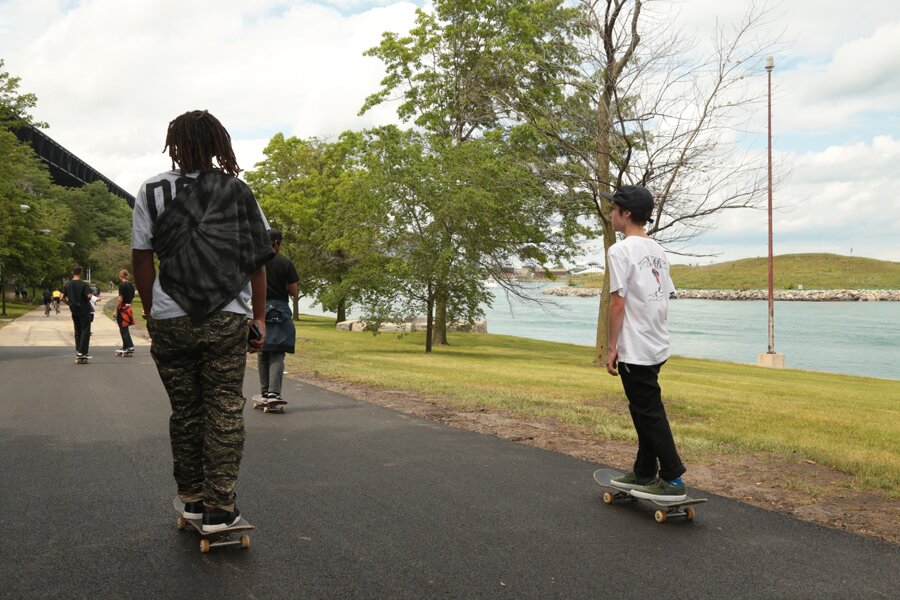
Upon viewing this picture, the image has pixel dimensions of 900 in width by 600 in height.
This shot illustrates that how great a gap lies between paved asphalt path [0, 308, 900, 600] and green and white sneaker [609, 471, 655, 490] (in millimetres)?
152

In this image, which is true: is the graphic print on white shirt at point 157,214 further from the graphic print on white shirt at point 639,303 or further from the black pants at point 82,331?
the black pants at point 82,331

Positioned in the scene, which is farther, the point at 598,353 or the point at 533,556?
the point at 598,353

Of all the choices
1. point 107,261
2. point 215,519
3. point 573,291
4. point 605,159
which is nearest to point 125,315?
point 605,159

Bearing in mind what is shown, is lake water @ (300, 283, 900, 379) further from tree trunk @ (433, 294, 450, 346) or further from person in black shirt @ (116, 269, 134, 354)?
person in black shirt @ (116, 269, 134, 354)

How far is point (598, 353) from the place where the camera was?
2261cm

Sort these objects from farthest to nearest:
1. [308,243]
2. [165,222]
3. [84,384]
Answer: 1. [308,243]
2. [84,384]
3. [165,222]

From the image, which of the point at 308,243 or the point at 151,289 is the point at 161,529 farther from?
the point at 308,243

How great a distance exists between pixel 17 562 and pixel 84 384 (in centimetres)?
834

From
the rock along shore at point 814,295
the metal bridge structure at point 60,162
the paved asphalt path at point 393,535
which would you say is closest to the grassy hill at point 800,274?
the rock along shore at point 814,295

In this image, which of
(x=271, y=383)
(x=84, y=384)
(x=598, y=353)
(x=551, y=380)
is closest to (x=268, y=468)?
(x=271, y=383)

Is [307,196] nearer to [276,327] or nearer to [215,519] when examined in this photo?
[276,327]

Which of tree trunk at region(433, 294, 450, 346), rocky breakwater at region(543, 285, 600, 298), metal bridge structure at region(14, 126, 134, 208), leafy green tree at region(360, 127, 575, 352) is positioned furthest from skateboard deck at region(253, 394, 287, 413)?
rocky breakwater at region(543, 285, 600, 298)

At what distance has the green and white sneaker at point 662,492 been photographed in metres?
4.39

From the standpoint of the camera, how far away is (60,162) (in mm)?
92312
